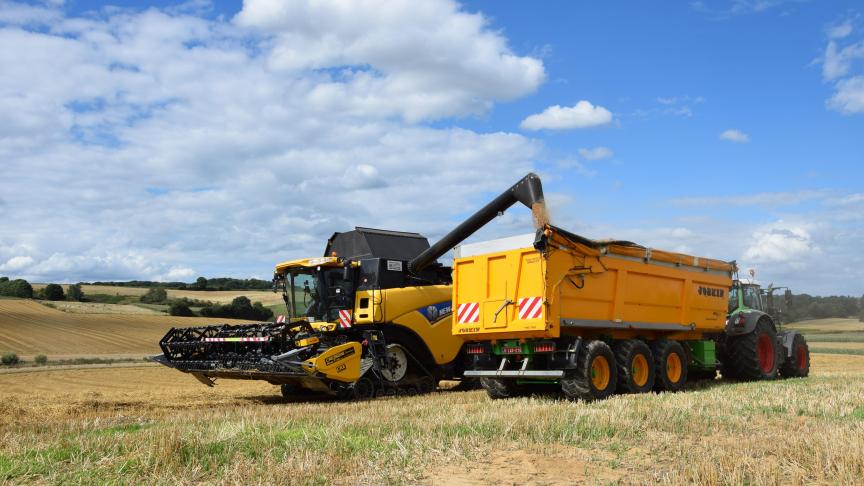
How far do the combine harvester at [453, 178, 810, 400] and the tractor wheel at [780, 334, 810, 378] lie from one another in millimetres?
2795

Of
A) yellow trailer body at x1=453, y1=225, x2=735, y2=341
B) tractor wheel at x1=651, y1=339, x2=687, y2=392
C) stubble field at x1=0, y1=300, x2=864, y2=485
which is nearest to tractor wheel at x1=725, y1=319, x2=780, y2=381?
yellow trailer body at x1=453, y1=225, x2=735, y2=341

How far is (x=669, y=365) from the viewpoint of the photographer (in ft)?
40.0

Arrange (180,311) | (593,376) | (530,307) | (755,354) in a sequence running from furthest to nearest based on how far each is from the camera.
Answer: (180,311), (755,354), (593,376), (530,307)

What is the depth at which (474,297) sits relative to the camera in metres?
11.3

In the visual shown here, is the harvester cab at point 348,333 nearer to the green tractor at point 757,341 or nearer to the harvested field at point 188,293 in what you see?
the green tractor at point 757,341

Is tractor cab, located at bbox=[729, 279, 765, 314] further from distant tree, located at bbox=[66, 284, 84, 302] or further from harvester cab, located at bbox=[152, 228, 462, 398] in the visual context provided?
distant tree, located at bbox=[66, 284, 84, 302]

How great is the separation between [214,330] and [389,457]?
854cm

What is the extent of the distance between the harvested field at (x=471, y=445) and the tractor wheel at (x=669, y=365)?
2204 mm

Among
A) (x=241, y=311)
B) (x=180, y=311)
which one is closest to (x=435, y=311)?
(x=241, y=311)

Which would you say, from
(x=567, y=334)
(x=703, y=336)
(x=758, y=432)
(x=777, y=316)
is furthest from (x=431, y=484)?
(x=777, y=316)

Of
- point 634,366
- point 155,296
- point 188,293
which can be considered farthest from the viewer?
point 188,293

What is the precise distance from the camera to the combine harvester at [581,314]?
10227 millimetres

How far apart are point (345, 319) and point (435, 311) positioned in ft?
5.91

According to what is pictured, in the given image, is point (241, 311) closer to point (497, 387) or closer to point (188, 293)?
point (188, 293)
